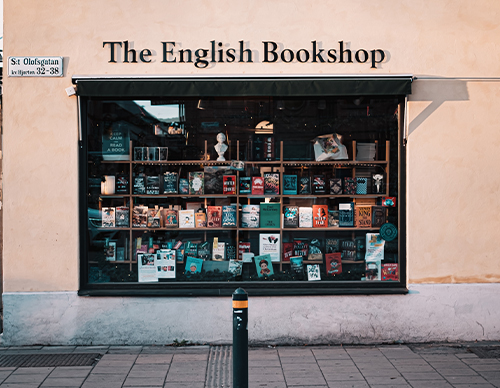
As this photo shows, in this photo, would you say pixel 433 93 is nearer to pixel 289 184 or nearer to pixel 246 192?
pixel 289 184

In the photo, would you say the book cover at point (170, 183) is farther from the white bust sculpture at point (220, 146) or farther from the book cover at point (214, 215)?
the white bust sculpture at point (220, 146)

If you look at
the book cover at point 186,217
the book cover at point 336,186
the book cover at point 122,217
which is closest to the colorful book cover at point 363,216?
the book cover at point 336,186

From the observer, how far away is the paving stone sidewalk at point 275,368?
15.4ft

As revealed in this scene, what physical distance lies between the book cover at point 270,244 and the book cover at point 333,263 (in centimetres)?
64

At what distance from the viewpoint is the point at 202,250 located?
6.28 metres

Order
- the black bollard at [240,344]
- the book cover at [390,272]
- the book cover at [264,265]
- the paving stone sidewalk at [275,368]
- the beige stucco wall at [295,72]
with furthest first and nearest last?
the book cover at [264,265] < the book cover at [390,272] < the beige stucco wall at [295,72] < the paving stone sidewalk at [275,368] < the black bollard at [240,344]

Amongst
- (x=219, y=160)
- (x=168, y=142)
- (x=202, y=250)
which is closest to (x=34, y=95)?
(x=168, y=142)

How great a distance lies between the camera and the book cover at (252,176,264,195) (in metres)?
6.31

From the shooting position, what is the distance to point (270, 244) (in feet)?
20.6

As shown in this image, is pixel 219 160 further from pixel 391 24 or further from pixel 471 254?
pixel 471 254

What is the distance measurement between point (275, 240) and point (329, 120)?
1.72 meters

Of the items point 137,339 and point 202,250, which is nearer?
point 137,339

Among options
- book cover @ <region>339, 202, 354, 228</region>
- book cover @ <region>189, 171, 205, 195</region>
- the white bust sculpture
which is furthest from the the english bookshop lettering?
book cover @ <region>339, 202, 354, 228</region>

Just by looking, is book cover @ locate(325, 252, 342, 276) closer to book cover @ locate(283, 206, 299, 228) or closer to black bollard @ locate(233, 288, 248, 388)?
book cover @ locate(283, 206, 299, 228)
